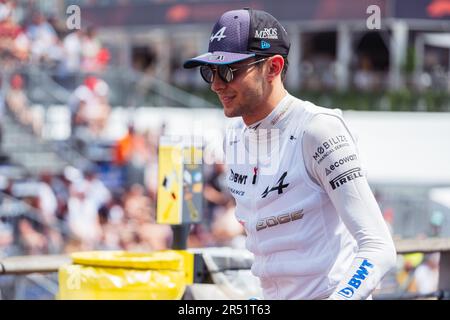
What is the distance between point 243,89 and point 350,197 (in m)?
0.56

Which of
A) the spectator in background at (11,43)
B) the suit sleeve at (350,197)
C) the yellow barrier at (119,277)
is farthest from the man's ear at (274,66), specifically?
the spectator in background at (11,43)

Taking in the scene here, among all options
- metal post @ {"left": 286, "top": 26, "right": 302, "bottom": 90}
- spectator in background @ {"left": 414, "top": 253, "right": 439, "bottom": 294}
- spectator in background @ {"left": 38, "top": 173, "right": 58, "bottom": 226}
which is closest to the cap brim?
spectator in background @ {"left": 414, "top": 253, "right": 439, "bottom": 294}

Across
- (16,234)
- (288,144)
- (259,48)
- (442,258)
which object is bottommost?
(16,234)

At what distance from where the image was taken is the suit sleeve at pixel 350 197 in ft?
8.73

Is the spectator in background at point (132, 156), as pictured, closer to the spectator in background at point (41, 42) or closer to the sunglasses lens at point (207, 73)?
the spectator in background at point (41, 42)

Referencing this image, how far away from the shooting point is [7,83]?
542 inches

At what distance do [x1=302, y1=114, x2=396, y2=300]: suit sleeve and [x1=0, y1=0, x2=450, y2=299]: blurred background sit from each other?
1875 mm

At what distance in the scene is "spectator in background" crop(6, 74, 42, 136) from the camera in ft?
45.9

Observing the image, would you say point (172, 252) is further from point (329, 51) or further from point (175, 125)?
point (329, 51)

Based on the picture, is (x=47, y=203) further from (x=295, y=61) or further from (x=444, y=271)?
(x=295, y=61)

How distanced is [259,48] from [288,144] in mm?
339

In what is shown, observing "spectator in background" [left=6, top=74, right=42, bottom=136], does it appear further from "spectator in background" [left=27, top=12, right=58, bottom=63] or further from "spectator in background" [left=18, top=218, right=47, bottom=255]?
"spectator in background" [left=18, top=218, right=47, bottom=255]

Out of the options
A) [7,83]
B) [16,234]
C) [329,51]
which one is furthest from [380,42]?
[16,234]

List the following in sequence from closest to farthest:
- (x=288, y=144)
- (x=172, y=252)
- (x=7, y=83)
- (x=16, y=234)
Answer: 1. (x=288, y=144)
2. (x=172, y=252)
3. (x=16, y=234)
4. (x=7, y=83)
